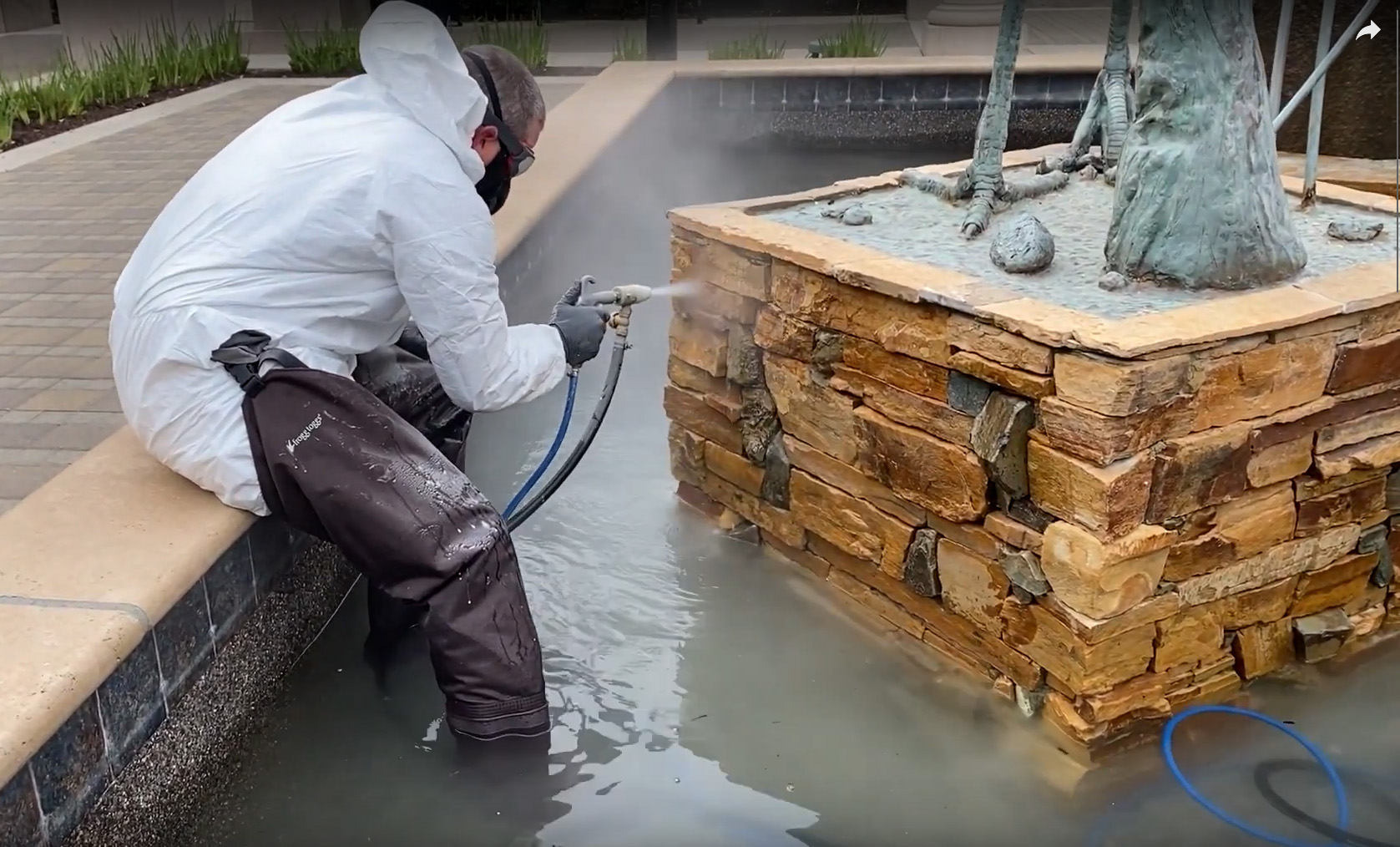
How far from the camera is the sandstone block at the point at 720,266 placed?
290 centimetres

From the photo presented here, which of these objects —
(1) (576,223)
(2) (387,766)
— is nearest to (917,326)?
(2) (387,766)

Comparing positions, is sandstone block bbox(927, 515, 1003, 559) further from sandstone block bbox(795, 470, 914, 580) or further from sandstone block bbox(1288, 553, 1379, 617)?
sandstone block bbox(1288, 553, 1379, 617)

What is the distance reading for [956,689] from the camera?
8.54 feet

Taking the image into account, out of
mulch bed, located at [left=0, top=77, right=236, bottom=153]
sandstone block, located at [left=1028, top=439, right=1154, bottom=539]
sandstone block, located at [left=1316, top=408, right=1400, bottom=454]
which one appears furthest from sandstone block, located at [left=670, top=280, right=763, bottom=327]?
mulch bed, located at [left=0, top=77, right=236, bottom=153]

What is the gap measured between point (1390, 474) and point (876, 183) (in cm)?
155

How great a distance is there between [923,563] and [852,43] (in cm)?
647

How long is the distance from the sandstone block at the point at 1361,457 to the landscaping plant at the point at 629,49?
23.4ft

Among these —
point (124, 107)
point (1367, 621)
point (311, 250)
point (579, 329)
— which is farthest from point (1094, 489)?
point (124, 107)

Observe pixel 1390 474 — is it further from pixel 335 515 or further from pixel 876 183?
pixel 335 515

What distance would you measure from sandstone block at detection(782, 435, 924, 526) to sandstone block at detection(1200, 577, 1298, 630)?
645 millimetres

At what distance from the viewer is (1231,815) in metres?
2.22

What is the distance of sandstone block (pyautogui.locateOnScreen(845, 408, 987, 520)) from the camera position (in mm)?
2414

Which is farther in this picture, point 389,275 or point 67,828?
point 389,275

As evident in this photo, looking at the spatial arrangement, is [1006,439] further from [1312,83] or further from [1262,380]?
[1312,83]
